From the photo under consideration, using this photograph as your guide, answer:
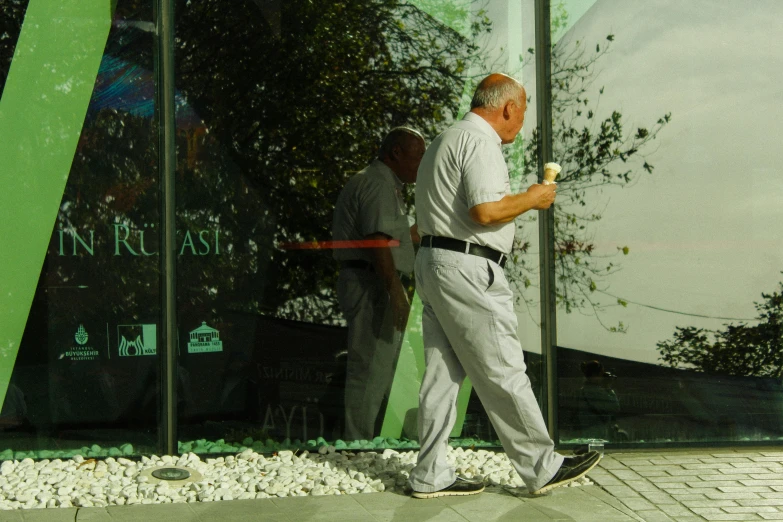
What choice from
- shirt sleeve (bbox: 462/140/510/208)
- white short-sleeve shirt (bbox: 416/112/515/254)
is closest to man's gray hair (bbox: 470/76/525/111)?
white short-sleeve shirt (bbox: 416/112/515/254)

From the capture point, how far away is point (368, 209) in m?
6.20

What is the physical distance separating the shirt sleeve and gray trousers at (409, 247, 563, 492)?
0.30 meters

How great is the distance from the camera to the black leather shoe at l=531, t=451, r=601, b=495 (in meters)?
5.06

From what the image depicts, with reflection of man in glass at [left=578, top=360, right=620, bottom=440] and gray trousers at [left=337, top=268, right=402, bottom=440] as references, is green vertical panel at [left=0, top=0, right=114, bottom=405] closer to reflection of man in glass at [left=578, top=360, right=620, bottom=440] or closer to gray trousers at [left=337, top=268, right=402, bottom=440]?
gray trousers at [left=337, top=268, right=402, bottom=440]

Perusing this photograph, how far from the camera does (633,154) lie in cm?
630

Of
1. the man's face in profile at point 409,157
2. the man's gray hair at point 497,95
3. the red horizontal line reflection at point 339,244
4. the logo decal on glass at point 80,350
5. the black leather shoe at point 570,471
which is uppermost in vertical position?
the man's gray hair at point 497,95

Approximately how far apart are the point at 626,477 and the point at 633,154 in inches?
74.0

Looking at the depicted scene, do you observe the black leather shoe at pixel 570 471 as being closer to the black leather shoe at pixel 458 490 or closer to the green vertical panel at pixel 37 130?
the black leather shoe at pixel 458 490

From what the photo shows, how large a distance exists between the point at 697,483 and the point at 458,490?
131 cm

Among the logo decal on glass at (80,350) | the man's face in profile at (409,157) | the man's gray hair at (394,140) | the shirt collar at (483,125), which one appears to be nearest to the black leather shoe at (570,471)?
the shirt collar at (483,125)

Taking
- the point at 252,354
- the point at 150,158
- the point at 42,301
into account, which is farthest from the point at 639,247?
the point at 42,301

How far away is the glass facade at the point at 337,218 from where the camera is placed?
5.89m

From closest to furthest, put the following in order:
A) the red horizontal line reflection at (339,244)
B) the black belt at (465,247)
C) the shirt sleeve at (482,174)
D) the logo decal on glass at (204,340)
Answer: the shirt sleeve at (482,174) < the black belt at (465,247) < the logo decal on glass at (204,340) < the red horizontal line reflection at (339,244)

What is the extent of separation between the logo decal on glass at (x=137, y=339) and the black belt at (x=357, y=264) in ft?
3.70
